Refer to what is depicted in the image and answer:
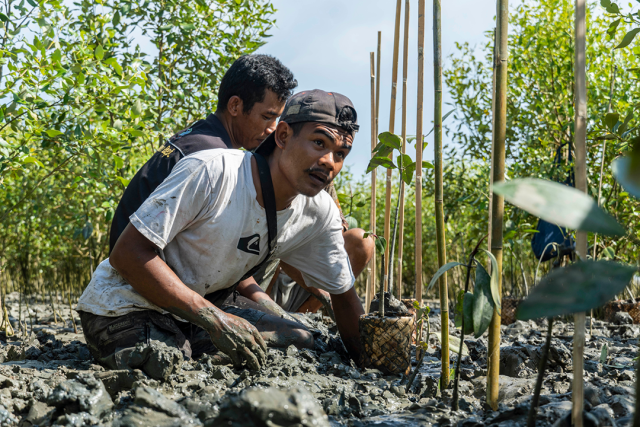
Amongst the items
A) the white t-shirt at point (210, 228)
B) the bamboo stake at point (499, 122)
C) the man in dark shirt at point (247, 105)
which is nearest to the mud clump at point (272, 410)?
the bamboo stake at point (499, 122)

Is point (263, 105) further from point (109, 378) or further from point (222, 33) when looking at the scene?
point (109, 378)

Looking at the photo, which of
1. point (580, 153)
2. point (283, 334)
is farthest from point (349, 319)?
point (580, 153)

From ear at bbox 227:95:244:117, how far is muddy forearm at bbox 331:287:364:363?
49.1 inches

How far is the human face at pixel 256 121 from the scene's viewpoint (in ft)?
9.59

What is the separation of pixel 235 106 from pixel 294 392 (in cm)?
217

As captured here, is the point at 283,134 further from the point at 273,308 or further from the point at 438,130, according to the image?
the point at 273,308

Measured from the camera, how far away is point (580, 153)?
96cm

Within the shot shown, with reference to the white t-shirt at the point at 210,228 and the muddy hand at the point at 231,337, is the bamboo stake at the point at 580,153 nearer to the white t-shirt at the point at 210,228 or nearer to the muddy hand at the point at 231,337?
the muddy hand at the point at 231,337

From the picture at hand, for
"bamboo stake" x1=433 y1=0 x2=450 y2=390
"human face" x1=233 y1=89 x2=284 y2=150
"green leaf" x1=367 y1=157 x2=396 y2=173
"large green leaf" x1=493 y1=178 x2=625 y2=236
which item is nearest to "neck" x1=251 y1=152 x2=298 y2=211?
"green leaf" x1=367 y1=157 x2=396 y2=173

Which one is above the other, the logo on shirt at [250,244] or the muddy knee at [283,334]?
the logo on shirt at [250,244]

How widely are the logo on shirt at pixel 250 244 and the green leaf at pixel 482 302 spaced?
1069 millimetres

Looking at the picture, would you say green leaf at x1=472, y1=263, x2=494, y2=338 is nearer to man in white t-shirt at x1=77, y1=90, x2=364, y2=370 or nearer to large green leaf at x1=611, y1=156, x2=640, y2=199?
large green leaf at x1=611, y1=156, x2=640, y2=199

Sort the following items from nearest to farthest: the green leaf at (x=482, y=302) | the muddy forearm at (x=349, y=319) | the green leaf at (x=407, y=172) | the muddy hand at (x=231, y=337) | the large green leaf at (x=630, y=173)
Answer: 1. the large green leaf at (x=630, y=173)
2. the green leaf at (x=482, y=302)
3. the muddy hand at (x=231, y=337)
4. the green leaf at (x=407, y=172)
5. the muddy forearm at (x=349, y=319)

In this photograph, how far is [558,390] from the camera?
1760 mm
